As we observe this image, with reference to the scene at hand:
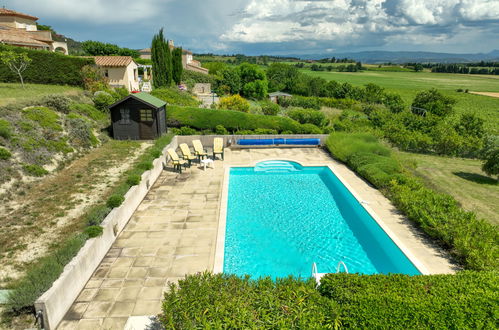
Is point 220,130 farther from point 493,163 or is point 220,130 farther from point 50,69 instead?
point 493,163

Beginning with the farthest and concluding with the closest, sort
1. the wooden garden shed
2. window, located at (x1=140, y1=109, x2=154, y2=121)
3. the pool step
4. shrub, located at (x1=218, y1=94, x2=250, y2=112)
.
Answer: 1. shrub, located at (x1=218, y1=94, x2=250, y2=112)
2. window, located at (x1=140, y1=109, x2=154, y2=121)
3. the wooden garden shed
4. the pool step

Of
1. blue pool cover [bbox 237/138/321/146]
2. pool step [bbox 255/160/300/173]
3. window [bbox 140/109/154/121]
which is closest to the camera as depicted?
pool step [bbox 255/160/300/173]

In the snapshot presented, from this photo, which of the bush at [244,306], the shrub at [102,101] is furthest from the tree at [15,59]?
the bush at [244,306]

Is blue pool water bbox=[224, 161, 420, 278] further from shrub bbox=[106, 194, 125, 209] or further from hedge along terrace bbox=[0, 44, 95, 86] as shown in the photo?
hedge along terrace bbox=[0, 44, 95, 86]

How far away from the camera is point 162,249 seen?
8766 millimetres

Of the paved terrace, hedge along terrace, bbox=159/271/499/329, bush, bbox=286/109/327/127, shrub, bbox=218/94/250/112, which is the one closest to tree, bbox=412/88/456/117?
bush, bbox=286/109/327/127

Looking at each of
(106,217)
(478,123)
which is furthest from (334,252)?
(478,123)

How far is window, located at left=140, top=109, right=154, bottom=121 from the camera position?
1907 cm

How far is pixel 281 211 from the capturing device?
12.1 m

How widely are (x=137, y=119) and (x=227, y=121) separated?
6610mm

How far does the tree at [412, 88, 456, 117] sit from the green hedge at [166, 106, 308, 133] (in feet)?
79.0

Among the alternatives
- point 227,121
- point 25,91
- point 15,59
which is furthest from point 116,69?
point 227,121

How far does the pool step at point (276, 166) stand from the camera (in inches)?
678

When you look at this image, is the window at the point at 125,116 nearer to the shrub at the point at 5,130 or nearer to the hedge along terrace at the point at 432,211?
the shrub at the point at 5,130
